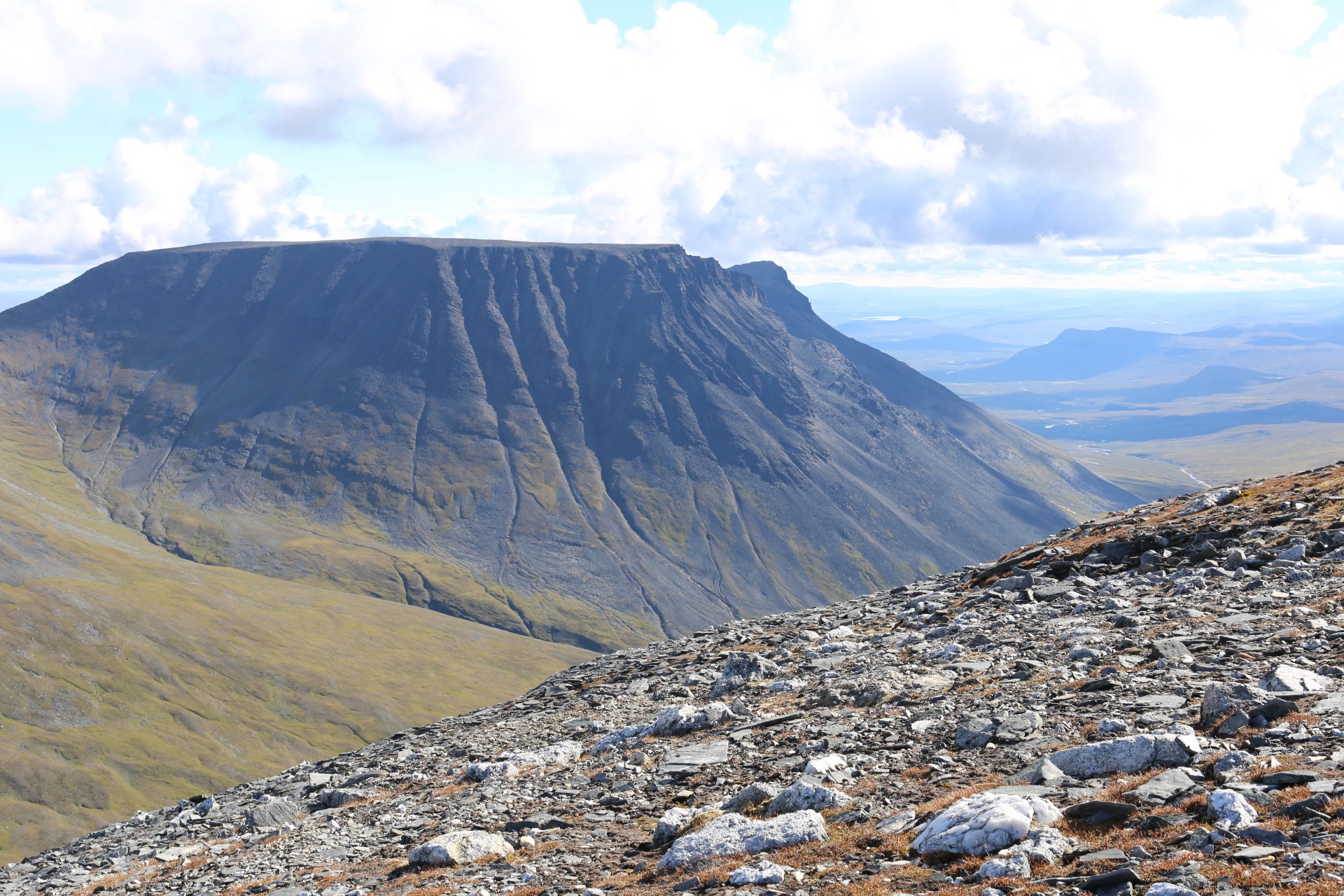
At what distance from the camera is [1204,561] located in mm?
31828

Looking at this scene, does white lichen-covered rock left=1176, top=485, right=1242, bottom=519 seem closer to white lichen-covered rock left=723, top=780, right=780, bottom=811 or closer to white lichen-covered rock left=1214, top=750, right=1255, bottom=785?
white lichen-covered rock left=1214, top=750, right=1255, bottom=785

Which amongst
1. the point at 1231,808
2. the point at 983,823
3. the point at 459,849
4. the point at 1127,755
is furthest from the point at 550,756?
the point at 1231,808

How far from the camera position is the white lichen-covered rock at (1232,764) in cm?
1323

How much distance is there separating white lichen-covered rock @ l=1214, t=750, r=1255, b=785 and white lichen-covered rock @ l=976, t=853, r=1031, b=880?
12.7 ft

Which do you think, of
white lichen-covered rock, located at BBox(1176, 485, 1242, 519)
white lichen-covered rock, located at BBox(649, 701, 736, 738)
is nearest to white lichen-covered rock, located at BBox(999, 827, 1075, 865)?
white lichen-covered rock, located at BBox(649, 701, 736, 738)

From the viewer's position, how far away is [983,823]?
12758 millimetres

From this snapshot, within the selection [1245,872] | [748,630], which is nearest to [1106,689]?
[1245,872]

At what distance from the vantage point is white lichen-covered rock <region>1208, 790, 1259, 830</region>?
11.5 meters

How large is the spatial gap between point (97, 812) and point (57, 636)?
5925cm

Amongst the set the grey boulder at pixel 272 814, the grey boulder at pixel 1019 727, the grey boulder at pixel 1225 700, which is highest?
the grey boulder at pixel 1225 700

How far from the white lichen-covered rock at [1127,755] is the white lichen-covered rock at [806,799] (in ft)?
12.8

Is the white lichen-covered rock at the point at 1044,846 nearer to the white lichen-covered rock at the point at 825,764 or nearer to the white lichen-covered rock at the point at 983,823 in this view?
the white lichen-covered rock at the point at 983,823

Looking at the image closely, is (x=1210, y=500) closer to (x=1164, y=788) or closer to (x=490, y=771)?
(x=1164, y=788)

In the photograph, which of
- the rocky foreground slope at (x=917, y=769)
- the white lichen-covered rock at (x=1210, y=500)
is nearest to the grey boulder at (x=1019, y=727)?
the rocky foreground slope at (x=917, y=769)
